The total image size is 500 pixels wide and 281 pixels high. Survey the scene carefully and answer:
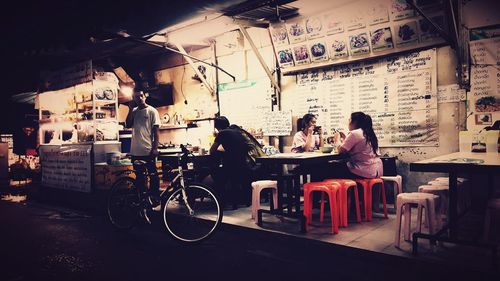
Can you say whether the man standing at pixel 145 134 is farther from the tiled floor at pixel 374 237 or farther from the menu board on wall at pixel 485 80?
the menu board on wall at pixel 485 80

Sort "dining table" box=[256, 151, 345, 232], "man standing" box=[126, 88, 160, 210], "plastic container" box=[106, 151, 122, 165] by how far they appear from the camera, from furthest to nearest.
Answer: "plastic container" box=[106, 151, 122, 165] → "man standing" box=[126, 88, 160, 210] → "dining table" box=[256, 151, 345, 232]

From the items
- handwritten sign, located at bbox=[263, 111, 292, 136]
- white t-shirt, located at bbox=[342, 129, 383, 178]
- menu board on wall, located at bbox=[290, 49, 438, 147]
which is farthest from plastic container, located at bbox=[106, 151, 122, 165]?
white t-shirt, located at bbox=[342, 129, 383, 178]

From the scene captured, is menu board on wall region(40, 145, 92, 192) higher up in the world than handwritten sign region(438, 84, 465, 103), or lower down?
lower down

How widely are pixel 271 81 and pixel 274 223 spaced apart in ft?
15.4

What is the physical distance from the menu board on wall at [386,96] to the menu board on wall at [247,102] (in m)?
1.43

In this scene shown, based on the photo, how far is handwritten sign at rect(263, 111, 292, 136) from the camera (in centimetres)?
993

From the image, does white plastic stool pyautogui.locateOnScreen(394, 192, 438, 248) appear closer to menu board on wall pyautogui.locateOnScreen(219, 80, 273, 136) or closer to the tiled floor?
the tiled floor

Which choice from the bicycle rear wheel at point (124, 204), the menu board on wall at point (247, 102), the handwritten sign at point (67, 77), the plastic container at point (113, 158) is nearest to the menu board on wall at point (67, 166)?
the plastic container at point (113, 158)

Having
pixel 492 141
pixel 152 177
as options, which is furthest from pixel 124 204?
pixel 492 141

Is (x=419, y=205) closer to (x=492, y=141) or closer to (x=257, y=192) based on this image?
(x=492, y=141)

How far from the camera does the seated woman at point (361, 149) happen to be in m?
6.69

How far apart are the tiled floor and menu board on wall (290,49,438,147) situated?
206 cm

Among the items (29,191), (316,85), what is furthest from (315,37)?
(29,191)

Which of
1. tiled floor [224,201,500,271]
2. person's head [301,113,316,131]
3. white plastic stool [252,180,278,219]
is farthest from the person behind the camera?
person's head [301,113,316,131]
